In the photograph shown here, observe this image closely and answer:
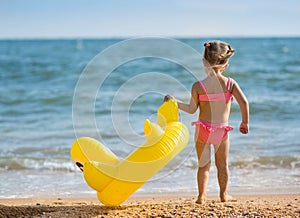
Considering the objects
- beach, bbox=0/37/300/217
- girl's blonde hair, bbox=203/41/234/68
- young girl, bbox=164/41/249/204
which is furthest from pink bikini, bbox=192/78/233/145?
beach, bbox=0/37/300/217

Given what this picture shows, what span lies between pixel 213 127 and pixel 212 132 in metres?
0.04

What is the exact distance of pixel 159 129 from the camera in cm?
350

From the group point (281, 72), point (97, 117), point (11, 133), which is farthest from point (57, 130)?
point (281, 72)

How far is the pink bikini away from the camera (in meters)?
3.74

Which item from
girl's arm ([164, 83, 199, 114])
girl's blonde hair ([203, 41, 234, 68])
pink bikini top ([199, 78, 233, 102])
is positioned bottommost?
girl's arm ([164, 83, 199, 114])

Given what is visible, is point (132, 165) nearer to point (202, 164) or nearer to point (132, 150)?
point (202, 164)

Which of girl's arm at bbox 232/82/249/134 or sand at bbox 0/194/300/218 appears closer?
sand at bbox 0/194/300/218

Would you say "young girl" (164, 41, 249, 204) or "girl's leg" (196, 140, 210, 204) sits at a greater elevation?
"young girl" (164, 41, 249, 204)

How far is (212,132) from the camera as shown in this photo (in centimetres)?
377

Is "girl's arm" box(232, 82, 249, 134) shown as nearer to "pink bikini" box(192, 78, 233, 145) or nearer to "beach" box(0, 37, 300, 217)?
"pink bikini" box(192, 78, 233, 145)

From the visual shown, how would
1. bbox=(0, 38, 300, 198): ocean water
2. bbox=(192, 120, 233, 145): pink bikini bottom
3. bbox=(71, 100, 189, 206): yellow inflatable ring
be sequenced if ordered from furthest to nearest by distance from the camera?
bbox=(0, 38, 300, 198): ocean water → bbox=(192, 120, 233, 145): pink bikini bottom → bbox=(71, 100, 189, 206): yellow inflatable ring

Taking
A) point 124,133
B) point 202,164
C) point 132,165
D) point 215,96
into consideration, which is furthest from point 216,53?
point 124,133

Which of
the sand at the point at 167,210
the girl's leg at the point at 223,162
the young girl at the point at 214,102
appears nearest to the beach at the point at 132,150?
the sand at the point at 167,210

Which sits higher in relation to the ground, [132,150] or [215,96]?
[215,96]
